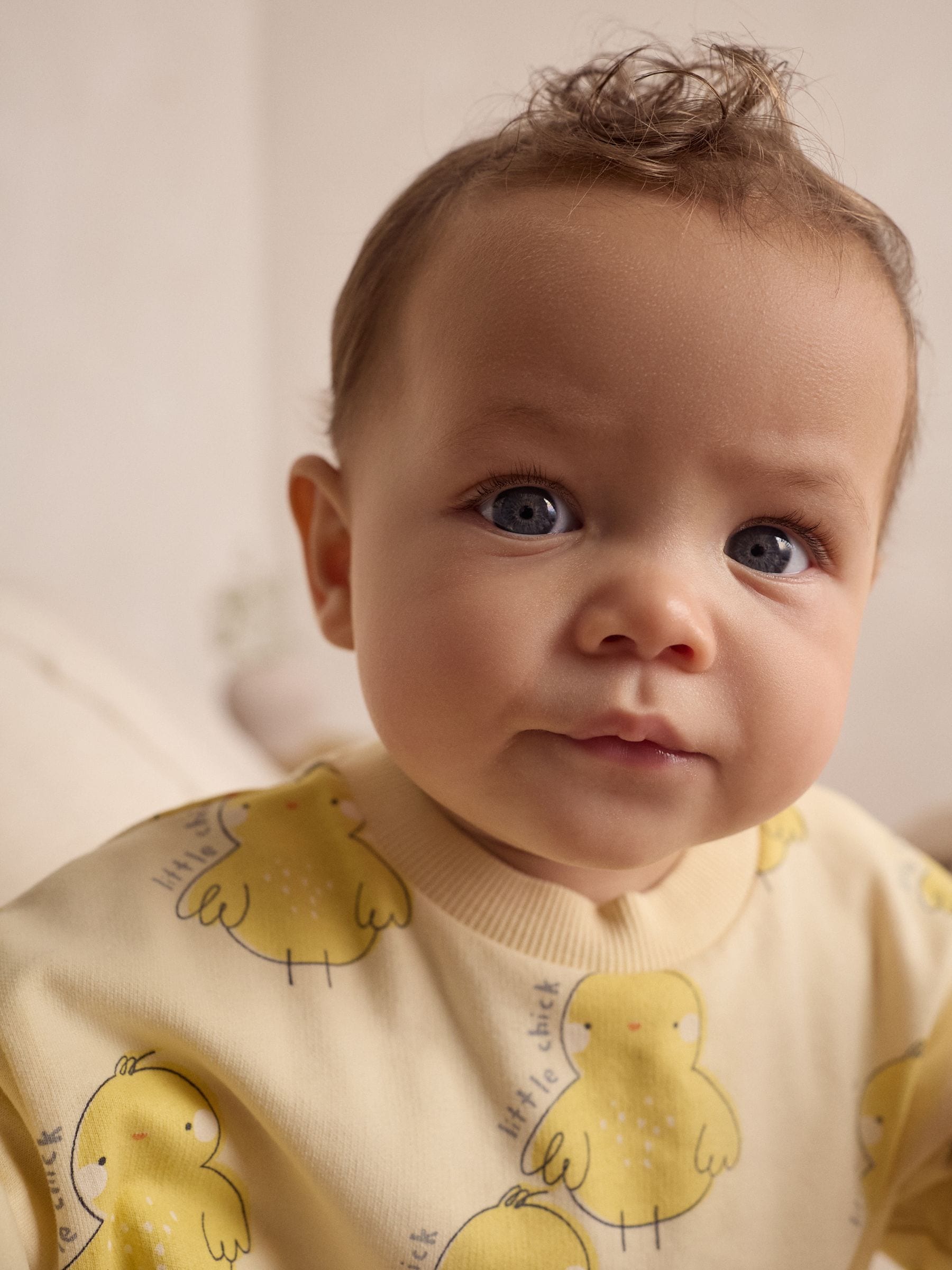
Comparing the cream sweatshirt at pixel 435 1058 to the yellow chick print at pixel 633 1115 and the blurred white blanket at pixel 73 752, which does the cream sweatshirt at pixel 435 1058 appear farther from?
the blurred white blanket at pixel 73 752

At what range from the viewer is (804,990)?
0.83 meters

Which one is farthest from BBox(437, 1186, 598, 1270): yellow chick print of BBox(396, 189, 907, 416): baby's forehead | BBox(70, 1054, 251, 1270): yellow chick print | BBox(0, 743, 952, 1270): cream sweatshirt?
BBox(396, 189, 907, 416): baby's forehead

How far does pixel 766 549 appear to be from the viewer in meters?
0.63

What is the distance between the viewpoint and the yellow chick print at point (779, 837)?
866mm

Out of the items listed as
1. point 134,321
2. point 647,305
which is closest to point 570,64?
point 134,321

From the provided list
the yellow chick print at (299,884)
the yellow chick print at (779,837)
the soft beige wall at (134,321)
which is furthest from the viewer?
the soft beige wall at (134,321)

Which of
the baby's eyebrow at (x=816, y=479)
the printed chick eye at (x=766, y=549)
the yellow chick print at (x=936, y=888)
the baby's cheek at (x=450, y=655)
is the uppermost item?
the baby's eyebrow at (x=816, y=479)

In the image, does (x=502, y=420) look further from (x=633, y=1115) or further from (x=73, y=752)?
(x=73, y=752)

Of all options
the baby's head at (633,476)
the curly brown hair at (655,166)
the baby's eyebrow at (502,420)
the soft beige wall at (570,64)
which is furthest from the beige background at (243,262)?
the baby's eyebrow at (502,420)

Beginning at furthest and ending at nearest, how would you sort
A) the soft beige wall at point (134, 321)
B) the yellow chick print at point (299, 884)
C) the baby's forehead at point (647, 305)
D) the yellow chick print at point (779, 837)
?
the soft beige wall at point (134, 321), the yellow chick print at point (779, 837), the yellow chick print at point (299, 884), the baby's forehead at point (647, 305)

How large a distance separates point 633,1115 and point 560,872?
156 mm

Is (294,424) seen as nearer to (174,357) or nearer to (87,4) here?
(174,357)

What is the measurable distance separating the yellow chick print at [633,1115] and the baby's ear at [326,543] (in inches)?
11.3

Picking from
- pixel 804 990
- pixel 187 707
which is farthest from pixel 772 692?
pixel 187 707
